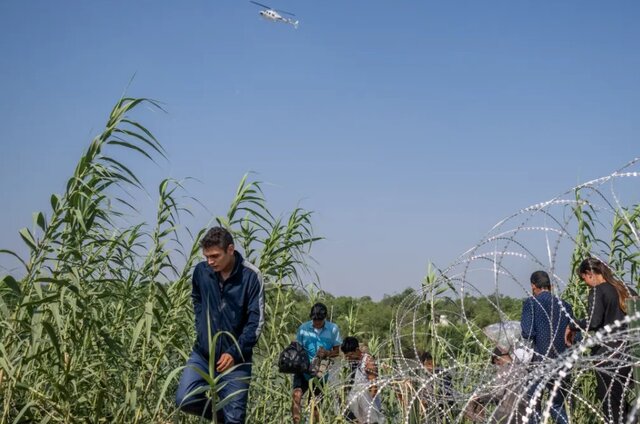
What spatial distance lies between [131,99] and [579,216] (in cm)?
448

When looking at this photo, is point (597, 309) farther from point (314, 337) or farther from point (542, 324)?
point (314, 337)

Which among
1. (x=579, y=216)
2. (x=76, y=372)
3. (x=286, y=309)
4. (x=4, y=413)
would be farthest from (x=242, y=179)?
(x=579, y=216)

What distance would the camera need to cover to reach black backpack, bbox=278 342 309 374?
Answer: 6266 mm

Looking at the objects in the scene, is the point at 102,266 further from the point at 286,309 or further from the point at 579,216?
the point at 579,216

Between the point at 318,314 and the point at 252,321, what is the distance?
2509mm

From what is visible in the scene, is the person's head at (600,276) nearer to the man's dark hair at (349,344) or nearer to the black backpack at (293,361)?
the man's dark hair at (349,344)

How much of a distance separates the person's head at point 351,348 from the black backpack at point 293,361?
617 millimetres

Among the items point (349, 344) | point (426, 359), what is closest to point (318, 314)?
point (349, 344)

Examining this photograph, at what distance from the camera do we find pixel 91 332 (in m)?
4.65

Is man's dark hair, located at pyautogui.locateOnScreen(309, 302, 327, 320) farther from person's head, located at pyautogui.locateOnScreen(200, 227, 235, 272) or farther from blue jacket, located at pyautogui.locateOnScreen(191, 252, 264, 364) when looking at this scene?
person's head, located at pyautogui.locateOnScreen(200, 227, 235, 272)

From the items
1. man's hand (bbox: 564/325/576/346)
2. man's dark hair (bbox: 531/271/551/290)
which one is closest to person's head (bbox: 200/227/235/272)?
man's dark hair (bbox: 531/271/551/290)

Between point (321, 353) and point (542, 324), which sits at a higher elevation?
point (542, 324)

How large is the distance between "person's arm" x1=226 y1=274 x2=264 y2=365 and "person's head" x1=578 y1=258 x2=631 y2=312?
2891 millimetres

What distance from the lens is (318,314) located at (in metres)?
7.38
